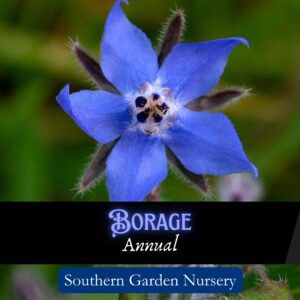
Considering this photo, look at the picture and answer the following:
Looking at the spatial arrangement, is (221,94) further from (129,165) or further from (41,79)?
(41,79)

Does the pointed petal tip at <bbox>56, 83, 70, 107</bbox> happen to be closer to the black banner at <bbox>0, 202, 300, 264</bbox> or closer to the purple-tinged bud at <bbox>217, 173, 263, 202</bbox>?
the black banner at <bbox>0, 202, 300, 264</bbox>

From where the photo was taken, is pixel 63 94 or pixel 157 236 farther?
pixel 157 236

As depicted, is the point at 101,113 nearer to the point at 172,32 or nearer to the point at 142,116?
the point at 142,116

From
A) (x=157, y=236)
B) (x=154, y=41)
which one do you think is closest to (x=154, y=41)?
(x=154, y=41)

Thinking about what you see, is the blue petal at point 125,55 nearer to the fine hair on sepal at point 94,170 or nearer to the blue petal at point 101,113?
the blue petal at point 101,113

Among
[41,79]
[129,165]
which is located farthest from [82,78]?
[129,165]
